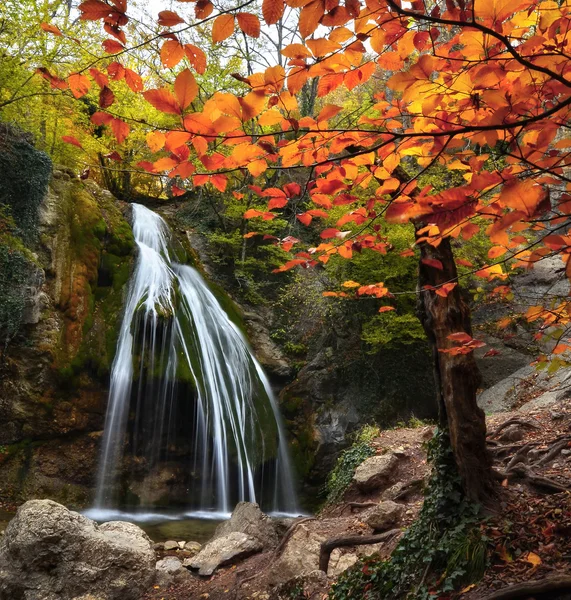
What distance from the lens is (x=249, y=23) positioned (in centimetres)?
135

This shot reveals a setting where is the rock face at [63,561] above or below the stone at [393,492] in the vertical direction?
below

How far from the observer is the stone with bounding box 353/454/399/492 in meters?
6.40

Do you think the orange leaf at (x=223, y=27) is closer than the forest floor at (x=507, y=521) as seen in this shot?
Yes

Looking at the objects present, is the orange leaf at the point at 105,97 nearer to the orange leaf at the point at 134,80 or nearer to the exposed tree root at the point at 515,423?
the orange leaf at the point at 134,80

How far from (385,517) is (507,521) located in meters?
1.83

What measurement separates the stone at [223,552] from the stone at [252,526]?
0.38ft

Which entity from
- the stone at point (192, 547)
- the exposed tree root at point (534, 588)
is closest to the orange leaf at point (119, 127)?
the exposed tree root at point (534, 588)

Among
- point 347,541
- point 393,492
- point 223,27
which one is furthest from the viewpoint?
point 393,492

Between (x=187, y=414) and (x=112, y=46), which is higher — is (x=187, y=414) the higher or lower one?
the lower one

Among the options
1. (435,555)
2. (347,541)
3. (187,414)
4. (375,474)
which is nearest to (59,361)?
(187,414)

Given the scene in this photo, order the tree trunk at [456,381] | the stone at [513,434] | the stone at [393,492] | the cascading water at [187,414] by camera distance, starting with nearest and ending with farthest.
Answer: the tree trunk at [456,381], the stone at [393,492], the stone at [513,434], the cascading water at [187,414]

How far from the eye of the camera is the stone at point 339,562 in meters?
3.99

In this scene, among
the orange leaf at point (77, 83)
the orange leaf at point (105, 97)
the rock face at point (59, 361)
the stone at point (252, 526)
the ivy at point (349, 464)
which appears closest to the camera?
the orange leaf at point (105, 97)

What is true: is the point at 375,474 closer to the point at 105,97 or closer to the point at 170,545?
the point at 170,545
